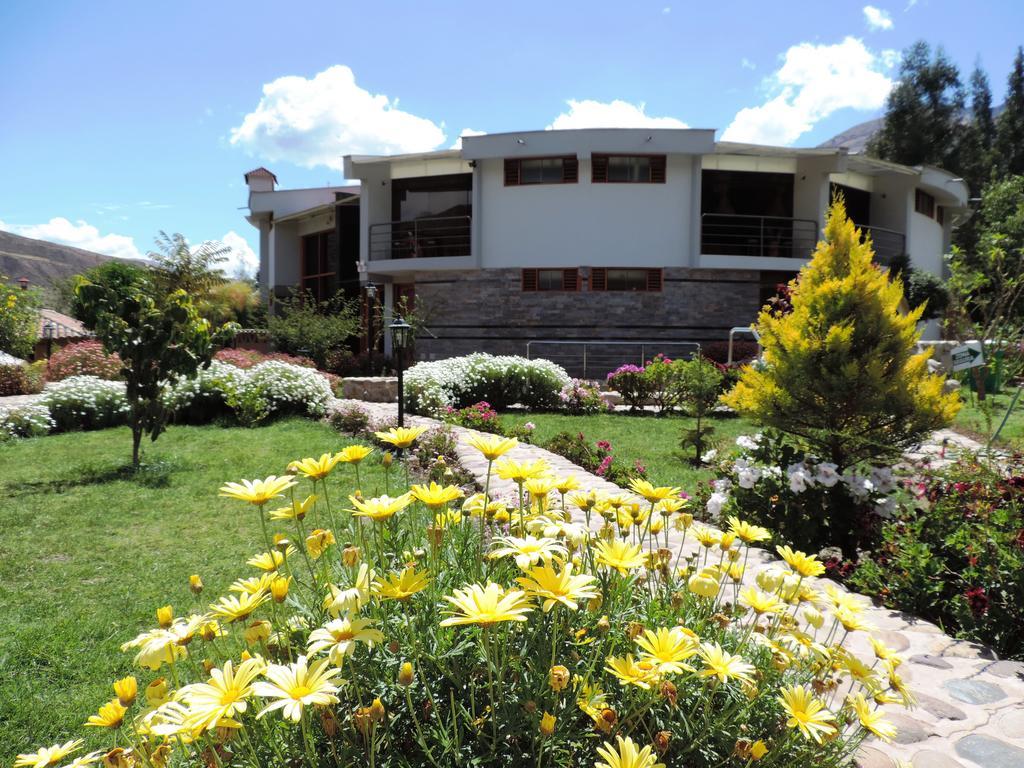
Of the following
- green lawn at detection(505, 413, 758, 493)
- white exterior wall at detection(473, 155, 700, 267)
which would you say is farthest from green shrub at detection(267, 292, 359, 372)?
green lawn at detection(505, 413, 758, 493)

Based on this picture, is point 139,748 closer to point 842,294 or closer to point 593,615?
point 593,615

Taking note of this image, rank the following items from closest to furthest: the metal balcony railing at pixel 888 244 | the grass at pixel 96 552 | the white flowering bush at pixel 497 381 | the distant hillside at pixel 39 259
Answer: the grass at pixel 96 552 < the white flowering bush at pixel 497 381 < the metal balcony railing at pixel 888 244 < the distant hillside at pixel 39 259

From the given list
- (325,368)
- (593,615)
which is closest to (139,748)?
(593,615)

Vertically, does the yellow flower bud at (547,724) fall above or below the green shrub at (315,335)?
below

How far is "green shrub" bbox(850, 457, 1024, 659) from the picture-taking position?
10.7ft

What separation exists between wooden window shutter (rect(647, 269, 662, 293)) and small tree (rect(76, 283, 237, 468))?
13.8m

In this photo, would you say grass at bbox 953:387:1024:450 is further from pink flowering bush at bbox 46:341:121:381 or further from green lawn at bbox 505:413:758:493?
pink flowering bush at bbox 46:341:121:381

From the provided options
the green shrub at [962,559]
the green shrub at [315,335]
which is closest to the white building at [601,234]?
the green shrub at [315,335]

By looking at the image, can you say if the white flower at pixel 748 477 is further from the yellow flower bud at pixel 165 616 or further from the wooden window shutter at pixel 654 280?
the wooden window shutter at pixel 654 280

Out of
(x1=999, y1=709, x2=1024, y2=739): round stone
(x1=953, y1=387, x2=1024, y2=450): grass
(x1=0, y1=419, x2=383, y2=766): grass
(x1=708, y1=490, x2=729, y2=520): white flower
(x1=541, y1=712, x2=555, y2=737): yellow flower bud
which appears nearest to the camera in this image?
(x1=541, y1=712, x2=555, y2=737): yellow flower bud

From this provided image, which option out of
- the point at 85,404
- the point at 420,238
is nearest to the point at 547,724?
the point at 85,404

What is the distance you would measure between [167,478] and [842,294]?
6415 millimetres

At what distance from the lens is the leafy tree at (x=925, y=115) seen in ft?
101

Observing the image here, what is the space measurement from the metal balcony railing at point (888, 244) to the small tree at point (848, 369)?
1829cm
